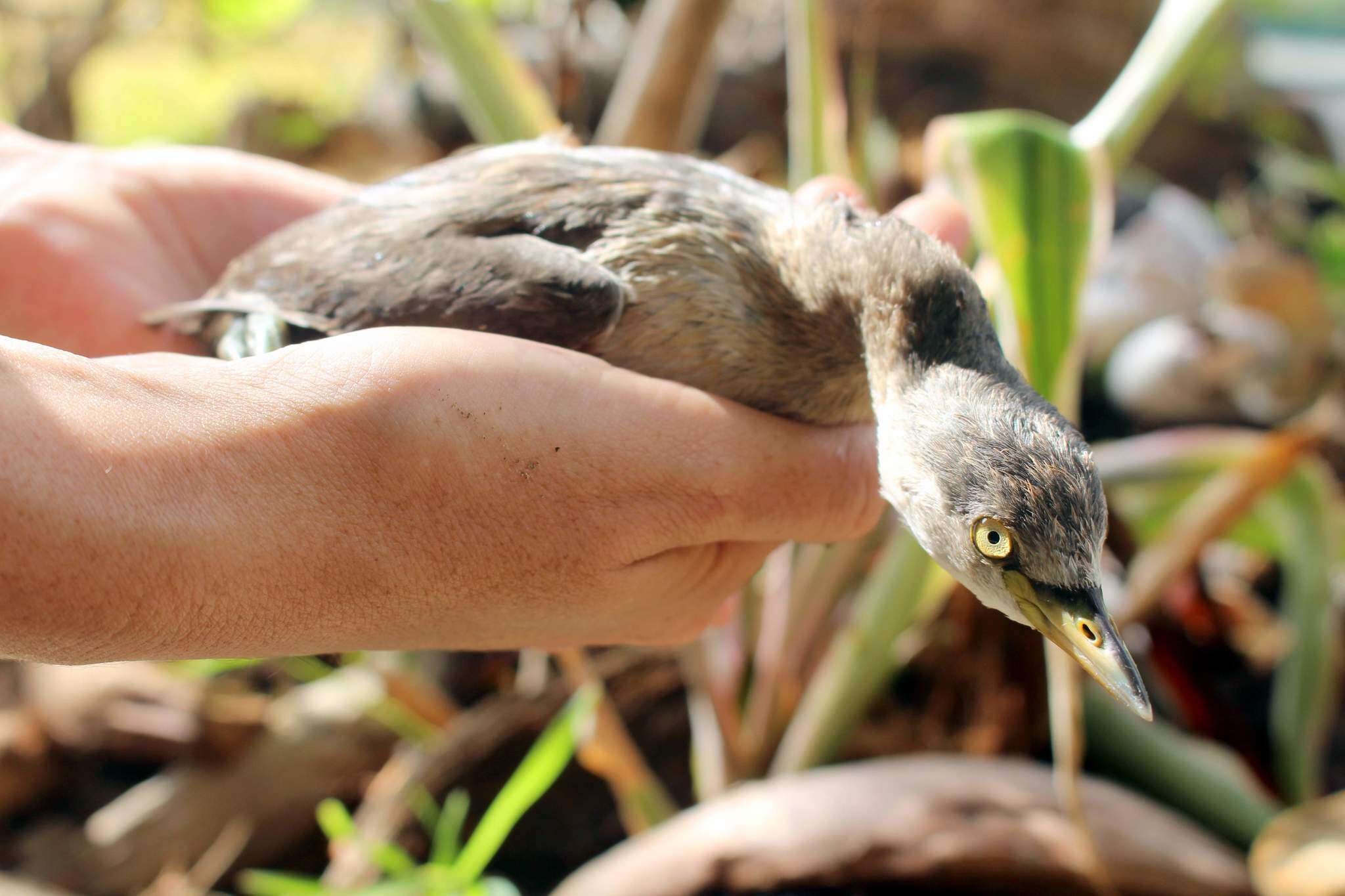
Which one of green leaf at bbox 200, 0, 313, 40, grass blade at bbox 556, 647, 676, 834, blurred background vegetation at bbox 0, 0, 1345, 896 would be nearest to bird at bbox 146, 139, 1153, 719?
blurred background vegetation at bbox 0, 0, 1345, 896

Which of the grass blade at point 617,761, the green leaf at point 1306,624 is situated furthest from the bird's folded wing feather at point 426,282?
the green leaf at point 1306,624

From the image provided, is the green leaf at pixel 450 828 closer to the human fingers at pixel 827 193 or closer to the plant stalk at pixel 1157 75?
the human fingers at pixel 827 193

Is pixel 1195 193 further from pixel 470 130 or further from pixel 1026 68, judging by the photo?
pixel 470 130

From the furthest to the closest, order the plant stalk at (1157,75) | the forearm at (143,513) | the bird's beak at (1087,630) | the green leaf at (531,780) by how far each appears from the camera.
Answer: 1. the green leaf at (531,780)
2. the plant stalk at (1157,75)
3. the bird's beak at (1087,630)
4. the forearm at (143,513)

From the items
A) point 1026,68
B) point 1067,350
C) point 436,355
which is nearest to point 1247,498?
point 1067,350

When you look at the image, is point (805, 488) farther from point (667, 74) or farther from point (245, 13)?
point (245, 13)
